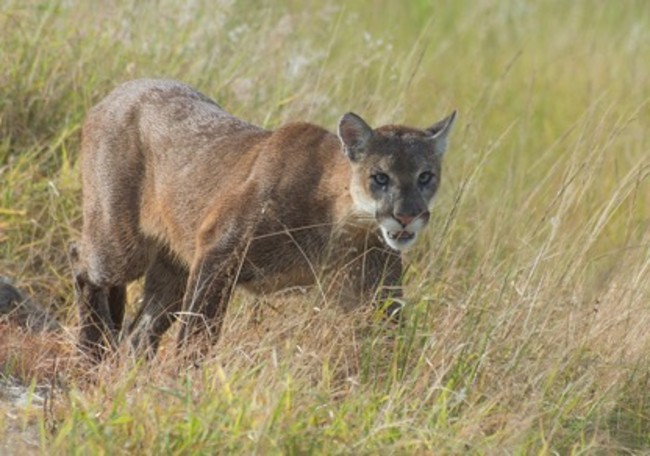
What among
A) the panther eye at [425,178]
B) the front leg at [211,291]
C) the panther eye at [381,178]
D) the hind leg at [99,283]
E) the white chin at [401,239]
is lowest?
the hind leg at [99,283]

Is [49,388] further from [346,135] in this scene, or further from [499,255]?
[499,255]

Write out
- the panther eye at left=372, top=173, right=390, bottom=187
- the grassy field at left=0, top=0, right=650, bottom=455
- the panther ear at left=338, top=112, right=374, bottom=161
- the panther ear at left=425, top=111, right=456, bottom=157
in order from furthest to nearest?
1. the panther ear at left=425, top=111, right=456, bottom=157
2. the panther ear at left=338, top=112, right=374, bottom=161
3. the panther eye at left=372, top=173, right=390, bottom=187
4. the grassy field at left=0, top=0, right=650, bottom=455

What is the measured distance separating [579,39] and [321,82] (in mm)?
4365

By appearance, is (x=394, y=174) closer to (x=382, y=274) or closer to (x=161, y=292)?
(x=382, y=274)

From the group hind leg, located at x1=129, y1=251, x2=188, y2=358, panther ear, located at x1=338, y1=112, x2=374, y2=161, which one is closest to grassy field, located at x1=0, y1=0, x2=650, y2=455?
panther ear, located at x1=338, y1=112, x2=374, y2=161

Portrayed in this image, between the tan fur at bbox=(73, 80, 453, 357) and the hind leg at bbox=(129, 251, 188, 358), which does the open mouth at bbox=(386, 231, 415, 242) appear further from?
the hind leg at bbox=(129, 251, 188, 358)

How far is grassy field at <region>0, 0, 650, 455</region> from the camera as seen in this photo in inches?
225

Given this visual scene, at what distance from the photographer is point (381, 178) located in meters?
6.91

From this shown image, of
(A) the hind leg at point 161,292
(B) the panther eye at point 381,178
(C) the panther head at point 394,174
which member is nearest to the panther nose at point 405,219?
Result: (C) the panther head at point 394,174

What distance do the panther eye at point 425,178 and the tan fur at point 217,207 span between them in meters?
0.04

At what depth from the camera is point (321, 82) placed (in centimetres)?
991

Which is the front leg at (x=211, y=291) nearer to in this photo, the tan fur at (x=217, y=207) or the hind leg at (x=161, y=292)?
the tan fur at (x=217, y=207)

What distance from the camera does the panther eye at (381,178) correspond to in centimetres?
690

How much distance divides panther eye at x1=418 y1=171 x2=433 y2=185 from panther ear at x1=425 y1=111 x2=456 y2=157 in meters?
0.18
